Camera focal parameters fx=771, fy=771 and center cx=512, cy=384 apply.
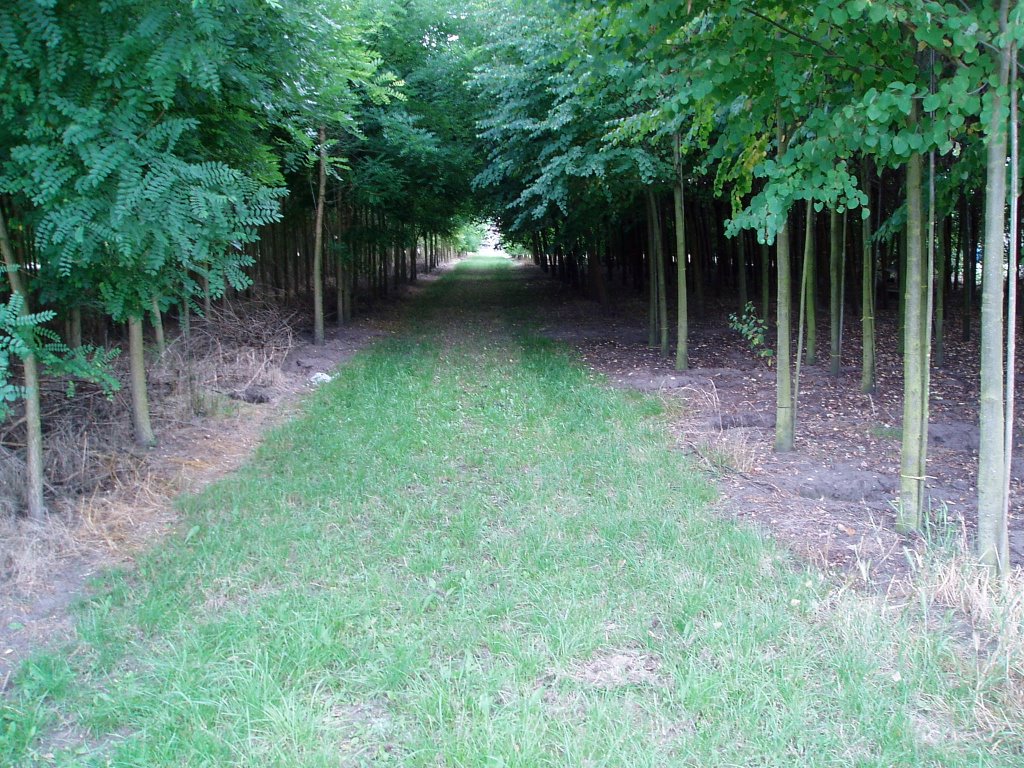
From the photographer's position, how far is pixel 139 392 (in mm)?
7062

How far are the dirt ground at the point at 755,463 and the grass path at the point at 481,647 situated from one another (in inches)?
11.6

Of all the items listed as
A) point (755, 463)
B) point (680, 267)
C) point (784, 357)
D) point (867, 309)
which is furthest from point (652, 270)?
point (755, 463)

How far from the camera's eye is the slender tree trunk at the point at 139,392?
696 centimetres

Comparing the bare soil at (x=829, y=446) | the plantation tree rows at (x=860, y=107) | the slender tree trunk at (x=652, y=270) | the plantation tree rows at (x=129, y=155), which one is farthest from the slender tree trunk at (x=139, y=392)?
the slender tree trunk at (x=652, y=270)

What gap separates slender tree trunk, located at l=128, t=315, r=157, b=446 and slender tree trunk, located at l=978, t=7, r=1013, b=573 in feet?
21.2

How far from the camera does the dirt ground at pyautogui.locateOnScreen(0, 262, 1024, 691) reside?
438 centimetres

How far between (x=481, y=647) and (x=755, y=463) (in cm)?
348

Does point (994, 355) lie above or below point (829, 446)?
above

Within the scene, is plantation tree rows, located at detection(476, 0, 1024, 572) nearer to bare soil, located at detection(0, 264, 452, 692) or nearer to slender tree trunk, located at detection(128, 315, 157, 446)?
bare soil, located at detection(0, 264, 452, 692)

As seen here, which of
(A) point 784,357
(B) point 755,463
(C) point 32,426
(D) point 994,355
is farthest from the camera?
(A) point 784,357

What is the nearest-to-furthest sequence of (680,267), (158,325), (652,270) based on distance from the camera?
(158,325) → (680,267) → (652,270)

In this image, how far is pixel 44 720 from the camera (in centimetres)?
307

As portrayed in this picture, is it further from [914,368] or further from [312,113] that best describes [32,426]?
[914,368]

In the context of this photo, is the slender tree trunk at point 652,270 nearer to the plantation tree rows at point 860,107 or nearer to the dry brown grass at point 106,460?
the plantation tree rows at point 860,107
